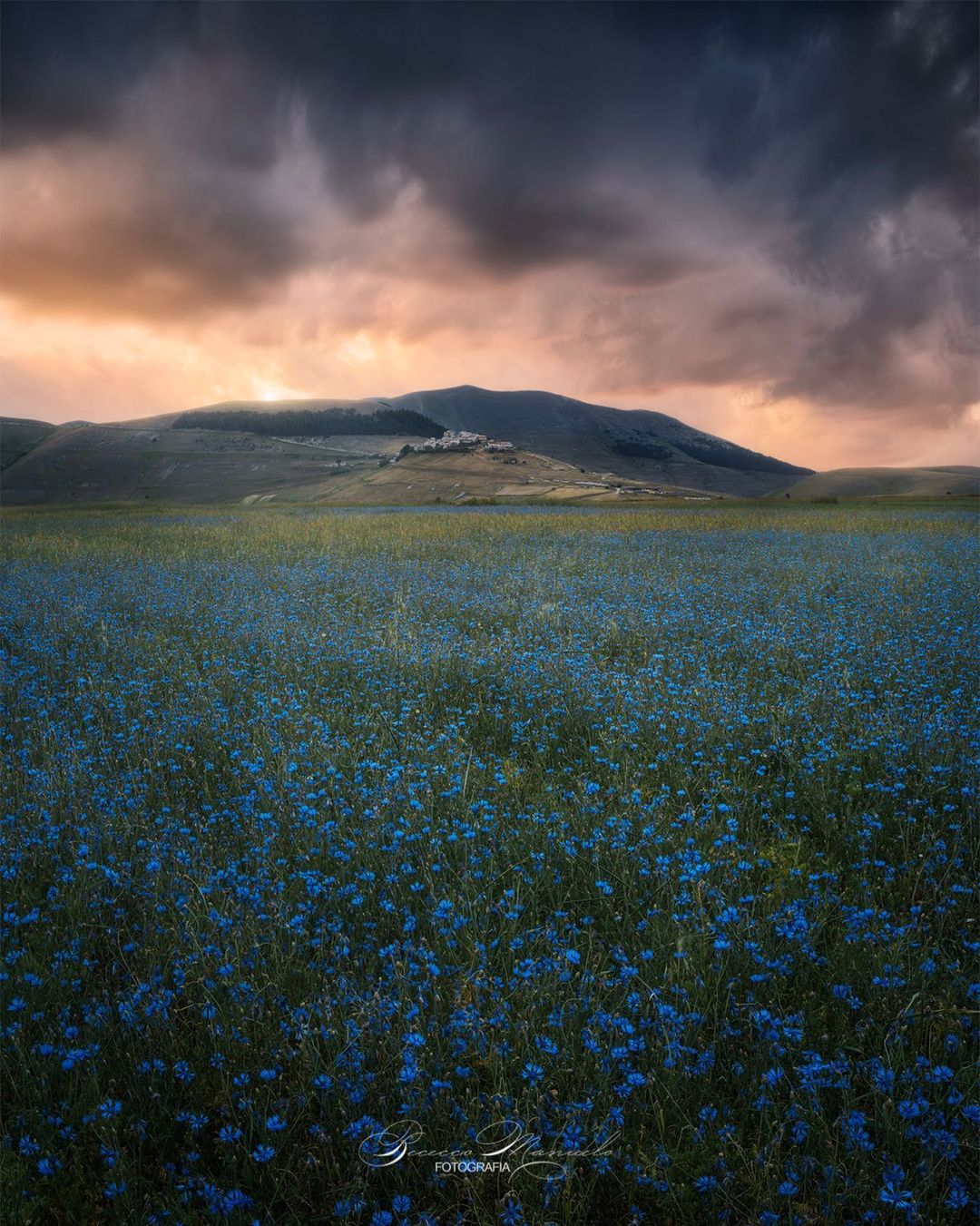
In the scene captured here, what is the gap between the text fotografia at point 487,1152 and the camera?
208 centimetres

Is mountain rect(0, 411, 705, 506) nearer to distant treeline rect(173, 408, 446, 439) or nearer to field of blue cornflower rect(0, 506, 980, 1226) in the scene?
distant treeline rect(173, 408, 446, 439)

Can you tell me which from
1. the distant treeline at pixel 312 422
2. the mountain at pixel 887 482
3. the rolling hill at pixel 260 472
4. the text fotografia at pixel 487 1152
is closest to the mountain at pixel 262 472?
the rolling hill at pixel 260 472

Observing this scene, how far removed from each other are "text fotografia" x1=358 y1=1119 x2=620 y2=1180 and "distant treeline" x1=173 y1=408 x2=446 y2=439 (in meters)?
155

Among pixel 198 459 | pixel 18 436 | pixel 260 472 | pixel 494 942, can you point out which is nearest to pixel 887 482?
pixel 260 472

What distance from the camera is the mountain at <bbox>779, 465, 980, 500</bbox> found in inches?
5472

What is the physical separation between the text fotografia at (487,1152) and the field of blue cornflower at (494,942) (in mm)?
11

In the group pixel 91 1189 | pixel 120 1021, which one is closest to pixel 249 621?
pixel 120 1021

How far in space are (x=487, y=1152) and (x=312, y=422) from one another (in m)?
163

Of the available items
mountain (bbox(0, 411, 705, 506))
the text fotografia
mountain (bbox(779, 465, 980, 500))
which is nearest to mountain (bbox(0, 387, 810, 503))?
mountain (bbox(0, 411, 705, 506))

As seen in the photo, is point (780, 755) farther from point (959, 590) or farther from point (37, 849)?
point (959, 590)

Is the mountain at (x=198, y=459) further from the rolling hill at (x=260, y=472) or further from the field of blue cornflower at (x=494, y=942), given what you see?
the field of blue cornflower at (x=494, y=942)

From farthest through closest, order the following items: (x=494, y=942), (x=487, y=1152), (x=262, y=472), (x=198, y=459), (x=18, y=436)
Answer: (x=18, y=436), (x=198, y=459), (x=262, y=472), (x=494, y=942), (x=487, y=1152)

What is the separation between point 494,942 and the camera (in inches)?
114

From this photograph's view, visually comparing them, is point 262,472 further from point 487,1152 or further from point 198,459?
point 487,1152
